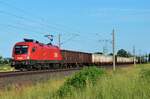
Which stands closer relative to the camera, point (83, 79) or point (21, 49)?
point (83, 79)

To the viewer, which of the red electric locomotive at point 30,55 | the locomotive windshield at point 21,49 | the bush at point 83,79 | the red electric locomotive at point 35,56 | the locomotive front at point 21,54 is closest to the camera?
the bush at point 83,79

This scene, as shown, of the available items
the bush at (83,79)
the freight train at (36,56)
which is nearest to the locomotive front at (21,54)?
the freight train at (36,56)

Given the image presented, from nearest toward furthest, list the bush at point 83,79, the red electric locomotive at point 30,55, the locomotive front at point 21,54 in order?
the bush at point 83,79
the locomotive front at point 21,54
the red electric locomotive at point 30,55

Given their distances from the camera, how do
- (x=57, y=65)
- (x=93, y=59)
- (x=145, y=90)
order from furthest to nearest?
(x=93, y=59) → (x=57, y=65) → (x=145, y=90)

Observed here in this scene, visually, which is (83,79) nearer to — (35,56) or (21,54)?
(21,54)

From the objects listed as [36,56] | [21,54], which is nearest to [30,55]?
[21,54]

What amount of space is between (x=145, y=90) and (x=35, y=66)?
36.5m

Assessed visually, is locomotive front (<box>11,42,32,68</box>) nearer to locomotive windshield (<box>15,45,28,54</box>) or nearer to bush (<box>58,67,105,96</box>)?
locomotive windshield (<box>15,45,28,54</box>)

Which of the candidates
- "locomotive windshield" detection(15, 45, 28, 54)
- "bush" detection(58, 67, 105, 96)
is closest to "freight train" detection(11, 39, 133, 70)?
"locomotive windshield" detection(15, 45, 28, 54)

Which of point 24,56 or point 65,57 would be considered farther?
point 65,57

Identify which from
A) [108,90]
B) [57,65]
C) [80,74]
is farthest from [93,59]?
[108,90]

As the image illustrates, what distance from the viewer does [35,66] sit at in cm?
4697

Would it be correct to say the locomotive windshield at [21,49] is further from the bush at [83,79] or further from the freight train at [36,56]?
the bush at [83,79]

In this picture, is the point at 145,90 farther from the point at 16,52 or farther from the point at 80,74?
the point at 16,52
